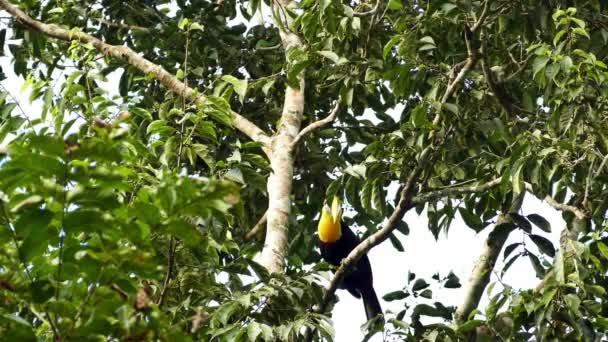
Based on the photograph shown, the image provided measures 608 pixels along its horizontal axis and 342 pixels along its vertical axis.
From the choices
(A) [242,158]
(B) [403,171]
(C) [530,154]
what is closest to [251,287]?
(A) [242,158]

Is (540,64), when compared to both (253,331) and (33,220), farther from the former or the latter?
(33,220)

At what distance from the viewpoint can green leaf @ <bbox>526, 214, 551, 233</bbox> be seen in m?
4.02

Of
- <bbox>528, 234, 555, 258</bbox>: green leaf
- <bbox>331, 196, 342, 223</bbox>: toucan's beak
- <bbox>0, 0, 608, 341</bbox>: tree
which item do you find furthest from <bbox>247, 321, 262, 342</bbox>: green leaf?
<bbox>331, 196, 342, 223</bbox>: toucan's beak

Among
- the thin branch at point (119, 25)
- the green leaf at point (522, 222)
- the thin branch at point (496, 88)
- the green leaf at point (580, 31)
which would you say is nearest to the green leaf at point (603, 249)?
the green leaf at point (522, 222)

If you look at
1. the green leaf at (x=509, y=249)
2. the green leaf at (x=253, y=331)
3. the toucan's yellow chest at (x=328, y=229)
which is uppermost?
the toucan's yellow chest at (x=328, y=229)

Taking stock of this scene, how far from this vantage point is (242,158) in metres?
3.68

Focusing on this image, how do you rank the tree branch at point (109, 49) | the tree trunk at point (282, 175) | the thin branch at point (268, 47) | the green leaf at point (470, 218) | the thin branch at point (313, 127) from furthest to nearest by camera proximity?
the thin branch at point (268, 47)
the tree branch at point (109, 49)
the green leaf at point (470, 218)
the thin branch at point (313, 127)
the tree trunk at point (282, 175)

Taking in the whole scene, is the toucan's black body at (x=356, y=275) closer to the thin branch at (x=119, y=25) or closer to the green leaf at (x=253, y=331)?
the thin branch at (x=119, y=25)

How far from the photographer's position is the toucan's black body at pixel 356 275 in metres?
6.04

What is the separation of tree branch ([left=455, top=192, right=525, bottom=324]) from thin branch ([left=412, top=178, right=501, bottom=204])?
0.11 meters

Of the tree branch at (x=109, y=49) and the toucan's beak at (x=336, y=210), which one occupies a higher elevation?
the tree branch at (x=109, y=49)

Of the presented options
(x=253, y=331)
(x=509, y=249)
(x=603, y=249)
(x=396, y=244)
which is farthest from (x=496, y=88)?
(x=253, y=331)

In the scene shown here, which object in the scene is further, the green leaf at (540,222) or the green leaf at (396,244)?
the green leaf at (396,244)

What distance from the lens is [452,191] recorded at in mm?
4086
